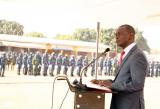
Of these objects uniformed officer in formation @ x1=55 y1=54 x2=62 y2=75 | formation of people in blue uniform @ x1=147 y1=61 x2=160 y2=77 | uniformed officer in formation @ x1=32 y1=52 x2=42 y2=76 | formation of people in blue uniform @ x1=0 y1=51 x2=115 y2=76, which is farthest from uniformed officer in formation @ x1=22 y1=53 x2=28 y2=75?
formation of people in blue uniform @ x1=147 y1=61 x2=160 y2=77

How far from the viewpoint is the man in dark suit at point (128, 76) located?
1.72 m

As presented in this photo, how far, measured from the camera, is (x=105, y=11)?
4980 mm

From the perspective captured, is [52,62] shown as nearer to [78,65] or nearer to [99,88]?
[78,65]

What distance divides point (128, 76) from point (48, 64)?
9.12 ft

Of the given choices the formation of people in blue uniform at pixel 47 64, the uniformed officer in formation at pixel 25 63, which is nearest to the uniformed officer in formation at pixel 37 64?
the formation of people in blue uniform at pixel 47 64

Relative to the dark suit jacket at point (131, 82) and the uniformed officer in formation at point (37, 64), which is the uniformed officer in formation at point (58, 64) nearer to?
the uniformed officer in formation at point (37, 64)

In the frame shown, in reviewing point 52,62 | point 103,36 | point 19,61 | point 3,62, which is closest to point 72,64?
point 52,62

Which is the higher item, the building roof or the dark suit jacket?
the building roof

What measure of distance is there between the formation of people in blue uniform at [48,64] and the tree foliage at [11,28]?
30cm

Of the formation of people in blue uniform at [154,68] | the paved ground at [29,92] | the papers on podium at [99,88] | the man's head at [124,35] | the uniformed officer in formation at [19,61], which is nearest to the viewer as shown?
the papers on podium at [99,88]

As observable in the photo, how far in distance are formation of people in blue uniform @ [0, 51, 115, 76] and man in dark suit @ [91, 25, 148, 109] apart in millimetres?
2121

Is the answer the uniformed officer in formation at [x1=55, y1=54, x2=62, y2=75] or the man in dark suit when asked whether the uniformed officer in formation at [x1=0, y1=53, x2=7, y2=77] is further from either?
the man in dark suit

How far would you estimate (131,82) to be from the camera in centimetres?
172

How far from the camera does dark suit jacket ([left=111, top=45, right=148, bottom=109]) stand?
1717 mm
